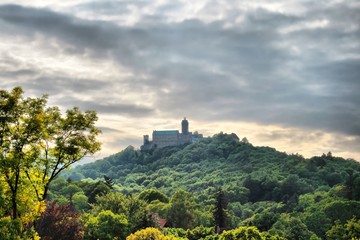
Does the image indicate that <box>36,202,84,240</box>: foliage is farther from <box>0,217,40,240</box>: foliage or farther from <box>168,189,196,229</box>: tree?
<box>168,189,196,229</box>: tree

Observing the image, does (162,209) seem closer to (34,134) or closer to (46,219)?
(46,219)

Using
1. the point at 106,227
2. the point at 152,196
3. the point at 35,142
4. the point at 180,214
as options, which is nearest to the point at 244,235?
the point at 106,227

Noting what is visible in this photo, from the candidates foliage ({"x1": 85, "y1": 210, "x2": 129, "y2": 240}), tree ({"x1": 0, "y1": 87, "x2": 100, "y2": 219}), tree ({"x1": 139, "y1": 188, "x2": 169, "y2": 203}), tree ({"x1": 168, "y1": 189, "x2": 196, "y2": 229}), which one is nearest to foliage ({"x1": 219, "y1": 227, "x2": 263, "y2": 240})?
foliage ({"x1": 85, "y1": 210, "x2": 129, "y2": 240})

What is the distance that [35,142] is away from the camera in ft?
84.3

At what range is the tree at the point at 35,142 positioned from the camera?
24859 mm

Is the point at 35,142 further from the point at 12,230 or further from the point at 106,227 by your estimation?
the point at 106,227

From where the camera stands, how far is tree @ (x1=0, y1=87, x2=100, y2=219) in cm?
2486

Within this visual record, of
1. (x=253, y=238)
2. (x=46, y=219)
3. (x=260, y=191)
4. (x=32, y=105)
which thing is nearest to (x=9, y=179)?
(x=32, y=105)

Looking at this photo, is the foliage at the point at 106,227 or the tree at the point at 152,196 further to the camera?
the tree at the point at 152,196

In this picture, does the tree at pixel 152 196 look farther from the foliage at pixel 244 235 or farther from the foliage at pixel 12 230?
the foliage at pixel 12 230

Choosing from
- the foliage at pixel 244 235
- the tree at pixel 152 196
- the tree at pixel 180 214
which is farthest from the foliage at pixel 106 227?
the tree at pixel 152 196

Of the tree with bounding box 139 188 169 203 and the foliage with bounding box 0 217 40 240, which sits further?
the tree with bounding box 139 188 169 203

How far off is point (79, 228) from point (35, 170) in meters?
16.1

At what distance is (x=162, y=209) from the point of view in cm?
9806
